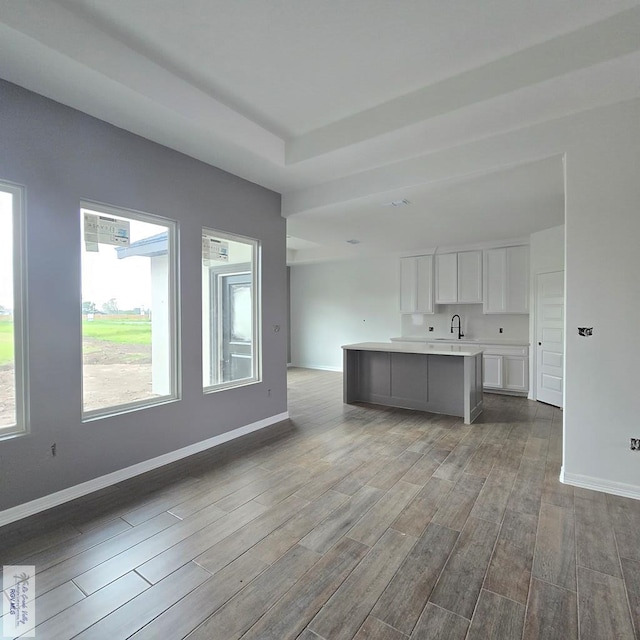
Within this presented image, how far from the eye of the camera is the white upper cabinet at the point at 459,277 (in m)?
6.51

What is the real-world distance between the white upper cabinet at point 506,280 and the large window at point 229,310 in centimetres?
431

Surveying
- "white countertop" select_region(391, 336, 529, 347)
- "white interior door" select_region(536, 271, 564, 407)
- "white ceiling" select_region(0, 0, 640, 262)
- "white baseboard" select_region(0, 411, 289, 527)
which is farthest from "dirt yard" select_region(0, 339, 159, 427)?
"white interior door" select_region(536, 271, 564, 407)

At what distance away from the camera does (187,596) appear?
66.8 inches

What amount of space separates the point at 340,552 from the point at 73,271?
2.68m

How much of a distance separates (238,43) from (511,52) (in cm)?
183

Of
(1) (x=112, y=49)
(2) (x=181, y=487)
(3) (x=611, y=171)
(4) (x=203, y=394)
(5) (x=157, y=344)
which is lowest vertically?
(2) (x=181, y=487)

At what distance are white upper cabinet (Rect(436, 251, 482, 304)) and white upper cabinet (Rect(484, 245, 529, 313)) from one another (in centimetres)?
16

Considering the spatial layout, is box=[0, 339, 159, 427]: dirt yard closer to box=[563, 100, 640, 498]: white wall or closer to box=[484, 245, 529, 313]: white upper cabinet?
box=[563, 100, 640, 498]: white wall

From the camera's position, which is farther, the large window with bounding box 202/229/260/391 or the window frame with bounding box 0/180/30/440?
the large window with bounding box 202/229/260/391

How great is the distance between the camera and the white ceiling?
6.79ft

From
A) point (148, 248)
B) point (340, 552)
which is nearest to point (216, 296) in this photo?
point (148, 248)

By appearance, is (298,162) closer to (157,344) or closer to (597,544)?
(157,344)

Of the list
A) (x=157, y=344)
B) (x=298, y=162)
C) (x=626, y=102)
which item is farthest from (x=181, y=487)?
(x=626, y=102)

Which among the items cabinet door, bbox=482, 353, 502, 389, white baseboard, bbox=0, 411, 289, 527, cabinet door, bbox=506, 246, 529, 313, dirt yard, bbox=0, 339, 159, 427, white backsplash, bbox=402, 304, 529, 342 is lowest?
white baseboard, bbox=0, 411, 289, 527
